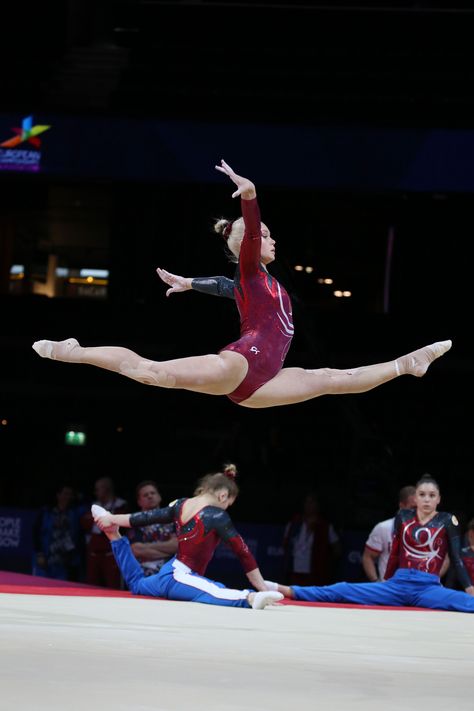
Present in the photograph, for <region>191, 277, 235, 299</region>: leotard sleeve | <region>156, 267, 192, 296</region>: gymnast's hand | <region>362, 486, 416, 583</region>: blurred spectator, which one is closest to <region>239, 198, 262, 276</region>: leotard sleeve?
<region>191, 277, 235, 299</region>: leotard sleeve

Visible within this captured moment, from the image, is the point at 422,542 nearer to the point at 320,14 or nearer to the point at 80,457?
the point at 80,457

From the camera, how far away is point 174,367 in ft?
15.3

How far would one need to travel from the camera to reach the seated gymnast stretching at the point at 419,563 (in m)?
6.89

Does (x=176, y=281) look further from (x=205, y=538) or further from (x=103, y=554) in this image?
(x=103, y=554)

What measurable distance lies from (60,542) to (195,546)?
3.32m

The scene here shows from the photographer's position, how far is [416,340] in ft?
40.4

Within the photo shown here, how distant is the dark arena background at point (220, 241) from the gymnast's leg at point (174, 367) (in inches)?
205

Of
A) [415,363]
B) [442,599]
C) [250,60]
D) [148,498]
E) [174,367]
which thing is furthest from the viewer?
[250,60]

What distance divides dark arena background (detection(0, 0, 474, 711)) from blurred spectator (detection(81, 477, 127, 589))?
37.8 inches

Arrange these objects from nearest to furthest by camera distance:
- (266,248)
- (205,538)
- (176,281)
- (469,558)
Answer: (266,248), (176,281), (205,538), (469,558)

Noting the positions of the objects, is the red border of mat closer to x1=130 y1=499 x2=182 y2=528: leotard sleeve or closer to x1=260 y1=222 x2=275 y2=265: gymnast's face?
x1=130 y1=499 x2=182 y2=528: leotard sleeve

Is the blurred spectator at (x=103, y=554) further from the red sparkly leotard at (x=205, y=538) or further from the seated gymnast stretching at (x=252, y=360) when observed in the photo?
the seated gymnast stretching at (x=252, y=360)

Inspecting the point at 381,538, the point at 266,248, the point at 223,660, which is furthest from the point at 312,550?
the point at 223,660

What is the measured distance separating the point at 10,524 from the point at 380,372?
21.9 ft
